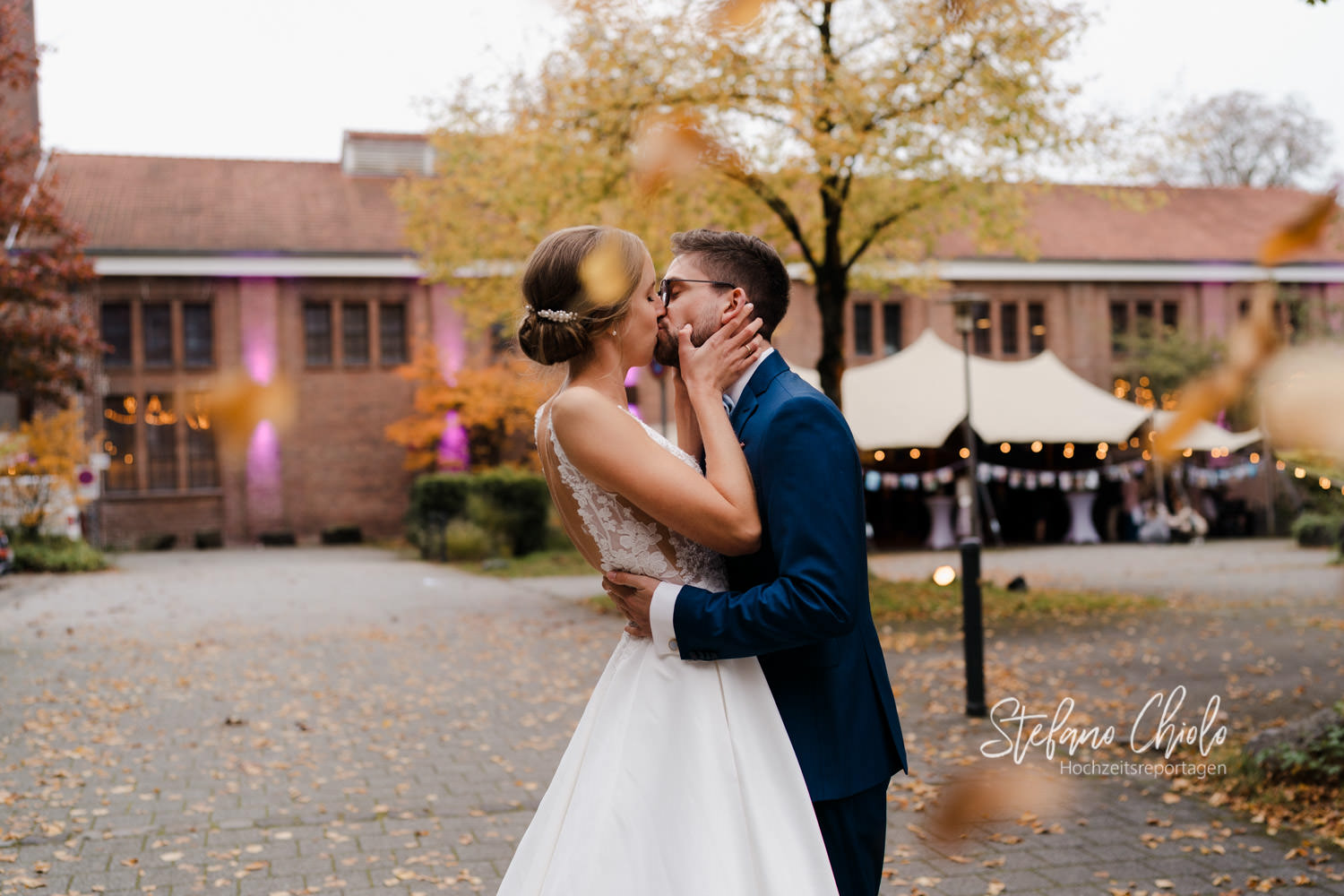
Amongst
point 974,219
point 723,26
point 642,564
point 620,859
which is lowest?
point 620,859

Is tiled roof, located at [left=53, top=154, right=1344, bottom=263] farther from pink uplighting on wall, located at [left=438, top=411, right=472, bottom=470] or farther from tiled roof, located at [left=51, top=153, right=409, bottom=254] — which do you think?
pink uplighting on wall, located at [left=438, top=411, right=472, bottom=470]

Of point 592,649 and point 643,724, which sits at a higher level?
point 643,724

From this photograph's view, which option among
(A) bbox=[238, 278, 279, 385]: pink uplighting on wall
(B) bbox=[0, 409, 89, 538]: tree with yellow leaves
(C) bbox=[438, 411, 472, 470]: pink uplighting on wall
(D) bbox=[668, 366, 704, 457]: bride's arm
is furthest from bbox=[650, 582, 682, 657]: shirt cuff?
(A) bbox=[238, 278, 279, 385]: pink uplighting on wall

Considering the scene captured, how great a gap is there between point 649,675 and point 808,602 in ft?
1.32

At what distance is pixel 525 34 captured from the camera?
15250mm

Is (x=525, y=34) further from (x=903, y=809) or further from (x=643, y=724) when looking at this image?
(x=643, y=724)

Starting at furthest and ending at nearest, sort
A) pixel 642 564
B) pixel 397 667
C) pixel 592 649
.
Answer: pixel 592 649, pixel 397 667, pixel 642 564

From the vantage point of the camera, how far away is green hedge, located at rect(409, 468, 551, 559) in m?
25.8

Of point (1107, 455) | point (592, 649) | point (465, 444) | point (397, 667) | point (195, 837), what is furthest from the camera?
point (465, 444)

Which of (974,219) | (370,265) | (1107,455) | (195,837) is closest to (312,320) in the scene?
(370,265)

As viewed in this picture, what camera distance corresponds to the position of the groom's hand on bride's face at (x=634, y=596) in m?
2.38

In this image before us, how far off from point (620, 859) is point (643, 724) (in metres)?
0.25

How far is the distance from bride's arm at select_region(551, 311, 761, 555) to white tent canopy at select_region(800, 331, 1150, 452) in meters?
23.0

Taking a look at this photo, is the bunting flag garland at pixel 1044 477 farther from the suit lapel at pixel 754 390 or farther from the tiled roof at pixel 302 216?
the suit lapel at pixel 754 390
